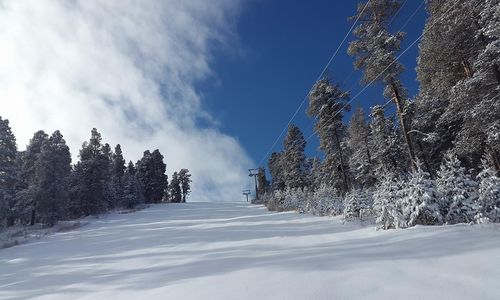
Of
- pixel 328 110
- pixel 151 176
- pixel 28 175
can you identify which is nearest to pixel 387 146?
pixel 328 110

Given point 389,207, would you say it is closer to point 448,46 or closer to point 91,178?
point 448,46

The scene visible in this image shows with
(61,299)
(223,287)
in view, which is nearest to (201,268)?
(223,287)

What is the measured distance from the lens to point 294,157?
1793 inches

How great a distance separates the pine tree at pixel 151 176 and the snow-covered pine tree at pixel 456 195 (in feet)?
242

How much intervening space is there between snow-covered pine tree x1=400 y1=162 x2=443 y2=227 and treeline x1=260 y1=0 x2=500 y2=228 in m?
0.03

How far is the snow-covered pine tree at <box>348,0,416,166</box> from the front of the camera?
58.1 ft

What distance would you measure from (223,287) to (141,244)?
353 inches

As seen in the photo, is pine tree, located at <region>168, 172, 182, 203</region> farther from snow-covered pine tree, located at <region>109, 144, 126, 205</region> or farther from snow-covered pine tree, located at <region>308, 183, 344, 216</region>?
snow-covered pine tree, located at <region>308, 183, 344, 216</region>

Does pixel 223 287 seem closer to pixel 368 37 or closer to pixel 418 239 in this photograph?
pixel 418 239

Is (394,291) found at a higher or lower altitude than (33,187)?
lower

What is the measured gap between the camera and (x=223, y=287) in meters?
5.92

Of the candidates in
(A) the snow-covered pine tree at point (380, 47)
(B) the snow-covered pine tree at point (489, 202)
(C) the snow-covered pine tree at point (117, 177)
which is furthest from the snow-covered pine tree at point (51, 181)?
(B) the snow-covered pine tree at point (489, 202)

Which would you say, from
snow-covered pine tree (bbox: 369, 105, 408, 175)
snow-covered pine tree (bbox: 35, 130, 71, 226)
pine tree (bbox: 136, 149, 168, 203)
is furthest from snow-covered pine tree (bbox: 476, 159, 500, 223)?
pine tree (bbox: 136, 149, 168, 203)

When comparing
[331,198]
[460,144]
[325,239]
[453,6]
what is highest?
[453,6]
